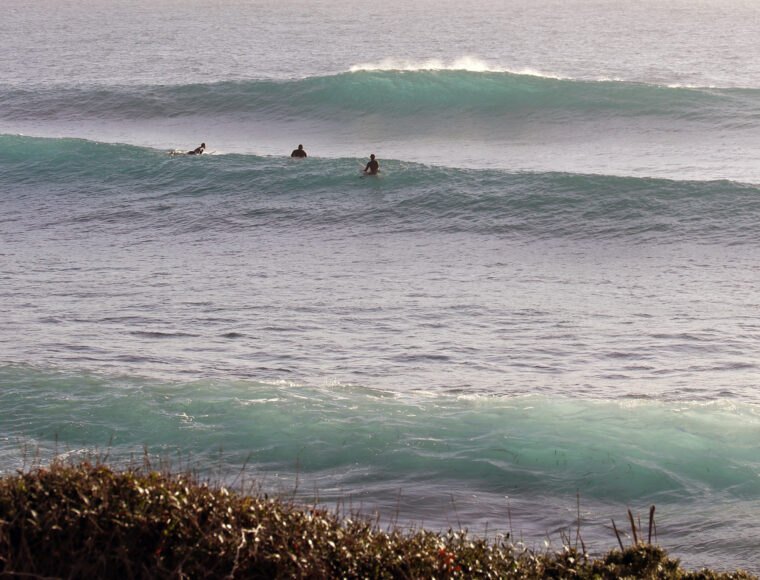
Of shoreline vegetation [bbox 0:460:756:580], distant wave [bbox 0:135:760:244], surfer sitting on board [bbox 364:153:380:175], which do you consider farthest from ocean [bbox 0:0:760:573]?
shoreline vegetation [bbox 0:460:756:580]

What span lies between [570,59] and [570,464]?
52.3 meters

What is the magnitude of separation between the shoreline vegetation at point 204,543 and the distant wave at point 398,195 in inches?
568

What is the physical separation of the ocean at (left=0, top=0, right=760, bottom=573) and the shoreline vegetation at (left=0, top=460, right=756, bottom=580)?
0.68 metres

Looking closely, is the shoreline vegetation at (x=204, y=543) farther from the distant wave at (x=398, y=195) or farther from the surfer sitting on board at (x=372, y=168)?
the surfer sitting on board at (x=372, y=168)

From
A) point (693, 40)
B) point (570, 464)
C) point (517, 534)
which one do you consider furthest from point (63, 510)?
point (693, 40)

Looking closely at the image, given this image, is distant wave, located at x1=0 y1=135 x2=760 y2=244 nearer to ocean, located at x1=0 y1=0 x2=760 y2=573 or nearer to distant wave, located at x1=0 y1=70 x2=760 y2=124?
ocean, located at x1=0 y1=0 x2=760 y2=573

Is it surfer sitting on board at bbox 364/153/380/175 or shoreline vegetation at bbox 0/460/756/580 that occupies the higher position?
surfer sitting on board at bbox 364/153/380/175

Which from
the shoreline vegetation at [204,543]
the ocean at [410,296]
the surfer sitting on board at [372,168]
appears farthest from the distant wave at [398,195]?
the shoreline vegetation at [204,543]

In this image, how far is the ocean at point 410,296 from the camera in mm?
9109

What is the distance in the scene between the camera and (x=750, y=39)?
6994 cm

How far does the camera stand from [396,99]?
126 feet

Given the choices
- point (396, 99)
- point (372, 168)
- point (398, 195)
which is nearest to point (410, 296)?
point (398, 195)

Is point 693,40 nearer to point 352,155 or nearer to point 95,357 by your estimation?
point 352,155

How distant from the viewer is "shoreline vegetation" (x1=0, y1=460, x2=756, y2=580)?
5.52 m
